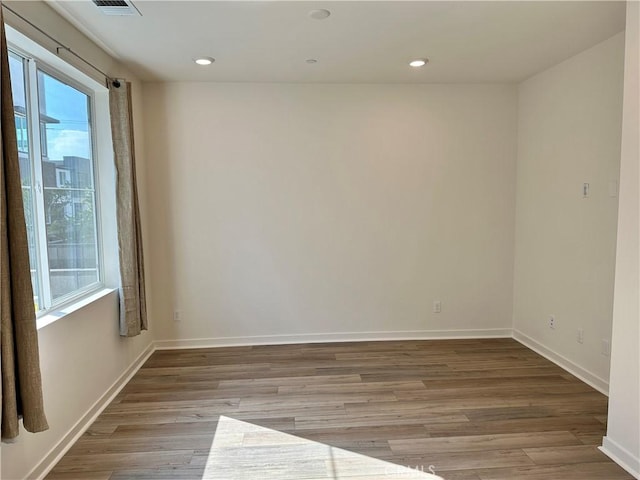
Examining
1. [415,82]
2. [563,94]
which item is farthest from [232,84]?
[563,94]

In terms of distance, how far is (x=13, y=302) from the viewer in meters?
1.65

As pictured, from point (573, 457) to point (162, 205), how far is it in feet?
12.0

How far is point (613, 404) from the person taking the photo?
7.04ft

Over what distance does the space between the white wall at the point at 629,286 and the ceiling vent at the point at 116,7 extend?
2.65 meters

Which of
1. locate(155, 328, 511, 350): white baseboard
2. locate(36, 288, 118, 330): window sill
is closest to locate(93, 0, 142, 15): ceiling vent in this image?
locate(36, 288, 118, 330): window sill

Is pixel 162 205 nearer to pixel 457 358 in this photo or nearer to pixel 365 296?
pixel 365 296

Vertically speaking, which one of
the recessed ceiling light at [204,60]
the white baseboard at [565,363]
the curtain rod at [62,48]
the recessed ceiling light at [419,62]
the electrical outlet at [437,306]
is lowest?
the white baseboard at [565,363]

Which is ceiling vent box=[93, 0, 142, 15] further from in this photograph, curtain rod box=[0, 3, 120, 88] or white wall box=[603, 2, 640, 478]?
white wall box=[603, 2, 640, 478]

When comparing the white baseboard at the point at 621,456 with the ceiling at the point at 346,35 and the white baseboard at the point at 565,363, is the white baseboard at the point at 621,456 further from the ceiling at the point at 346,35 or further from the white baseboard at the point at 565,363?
the ceiling at the point at 346,35

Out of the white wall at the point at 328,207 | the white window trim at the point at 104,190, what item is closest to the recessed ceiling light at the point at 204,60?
the white wall at the point at 328,207

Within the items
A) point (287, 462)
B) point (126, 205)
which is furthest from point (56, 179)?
point (287, 462)

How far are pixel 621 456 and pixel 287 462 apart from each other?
1801mm

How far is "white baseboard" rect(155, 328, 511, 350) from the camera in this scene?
384 centimetres

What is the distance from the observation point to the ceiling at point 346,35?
7.37 feet
